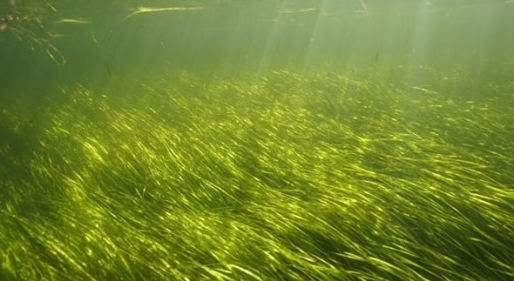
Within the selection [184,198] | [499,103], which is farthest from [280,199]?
[499,103]

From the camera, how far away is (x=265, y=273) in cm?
235

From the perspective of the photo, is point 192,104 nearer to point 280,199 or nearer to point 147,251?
point 280,199

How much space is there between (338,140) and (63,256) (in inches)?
133

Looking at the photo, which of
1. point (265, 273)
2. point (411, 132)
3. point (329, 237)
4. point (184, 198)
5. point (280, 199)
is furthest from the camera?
point (411, 132)

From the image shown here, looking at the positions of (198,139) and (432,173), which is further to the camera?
(198,139)

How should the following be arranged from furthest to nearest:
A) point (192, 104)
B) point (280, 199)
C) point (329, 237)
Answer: point (192, 104) < point (280, 199) < point (329, 237)

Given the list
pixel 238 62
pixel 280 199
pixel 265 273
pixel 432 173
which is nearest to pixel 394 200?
pixel 432 173

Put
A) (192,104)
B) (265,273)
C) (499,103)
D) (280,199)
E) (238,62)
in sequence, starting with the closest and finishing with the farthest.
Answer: (265,273)
(280,199)
(499,103)
(192,104)
(238,62)

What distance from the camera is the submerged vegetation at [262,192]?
97.0 inches

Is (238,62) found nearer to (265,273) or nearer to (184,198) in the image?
(184,198)

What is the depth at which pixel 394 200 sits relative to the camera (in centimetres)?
310

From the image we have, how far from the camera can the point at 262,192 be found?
11.6ft

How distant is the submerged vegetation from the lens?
2.46 meters

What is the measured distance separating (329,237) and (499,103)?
5228 millimetres
